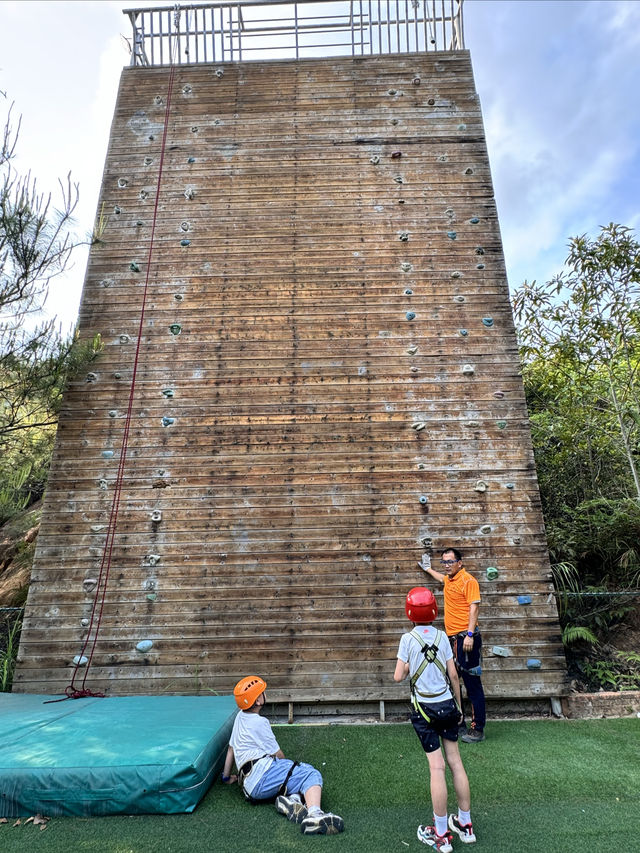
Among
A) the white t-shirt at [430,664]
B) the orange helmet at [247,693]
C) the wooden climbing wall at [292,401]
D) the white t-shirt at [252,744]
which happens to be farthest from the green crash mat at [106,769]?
the wooden climbing wall at [292,401]

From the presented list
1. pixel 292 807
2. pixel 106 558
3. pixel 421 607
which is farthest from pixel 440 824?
pixel 106 558

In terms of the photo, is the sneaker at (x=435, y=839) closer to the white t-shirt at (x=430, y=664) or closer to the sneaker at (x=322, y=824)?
the sneaker at (x=322, y=824)

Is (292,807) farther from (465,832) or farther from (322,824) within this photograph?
(465,832)

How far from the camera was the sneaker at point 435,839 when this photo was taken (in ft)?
8.84

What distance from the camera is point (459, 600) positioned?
4.59m

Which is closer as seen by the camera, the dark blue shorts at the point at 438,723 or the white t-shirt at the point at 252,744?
the dark blue shorts at the point at 438,723

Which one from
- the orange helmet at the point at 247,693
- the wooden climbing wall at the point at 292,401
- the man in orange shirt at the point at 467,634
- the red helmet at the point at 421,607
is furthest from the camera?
the wooden climbing wall at the point at 292,401

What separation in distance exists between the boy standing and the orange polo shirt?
61.8 inches

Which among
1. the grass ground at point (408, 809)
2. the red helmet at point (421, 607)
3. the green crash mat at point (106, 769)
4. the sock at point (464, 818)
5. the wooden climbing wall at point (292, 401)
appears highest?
the wooden climbing wall at point (292, 401)

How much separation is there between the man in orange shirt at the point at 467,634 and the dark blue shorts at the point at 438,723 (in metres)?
1.64

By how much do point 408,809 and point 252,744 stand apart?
3.33ft

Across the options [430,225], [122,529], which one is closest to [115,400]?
[122,529]

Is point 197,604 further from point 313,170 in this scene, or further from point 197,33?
point 197,33

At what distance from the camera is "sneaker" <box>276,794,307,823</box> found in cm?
305
